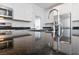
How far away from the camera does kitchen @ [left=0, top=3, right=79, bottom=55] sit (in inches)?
53.2

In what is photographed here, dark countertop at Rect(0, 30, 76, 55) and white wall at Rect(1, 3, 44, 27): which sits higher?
white wall at Rect(1, 3, 44, 27)

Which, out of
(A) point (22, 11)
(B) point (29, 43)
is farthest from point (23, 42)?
(A) point (22, 11)

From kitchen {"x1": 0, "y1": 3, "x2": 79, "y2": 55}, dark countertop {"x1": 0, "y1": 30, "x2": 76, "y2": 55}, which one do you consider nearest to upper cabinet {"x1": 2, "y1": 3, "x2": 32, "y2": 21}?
kitchen {"x1": 0, "y1": 3, "x2": 79, "y2": 55}

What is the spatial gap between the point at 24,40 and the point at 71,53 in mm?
555

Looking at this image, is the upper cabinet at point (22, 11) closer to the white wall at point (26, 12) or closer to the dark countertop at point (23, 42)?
the white wall at point (26, 12)

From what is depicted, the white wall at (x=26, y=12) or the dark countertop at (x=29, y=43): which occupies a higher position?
the white wall at (x=26, y=12)

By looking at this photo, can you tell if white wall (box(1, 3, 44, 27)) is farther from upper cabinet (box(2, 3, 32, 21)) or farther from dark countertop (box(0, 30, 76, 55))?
dark countertop (box(0, 30, 76, 55))

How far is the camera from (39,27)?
4.54 ft

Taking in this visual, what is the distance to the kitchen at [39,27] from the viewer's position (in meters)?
1.35

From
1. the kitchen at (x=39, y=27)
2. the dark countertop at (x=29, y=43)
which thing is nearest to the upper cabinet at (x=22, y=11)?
the kitchen at (x=39, y=27)

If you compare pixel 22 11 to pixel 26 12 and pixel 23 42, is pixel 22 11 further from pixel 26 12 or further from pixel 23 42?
pixel 23 42

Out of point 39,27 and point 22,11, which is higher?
point 22,11

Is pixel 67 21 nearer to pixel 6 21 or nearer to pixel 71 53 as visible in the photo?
pixel 71 53
